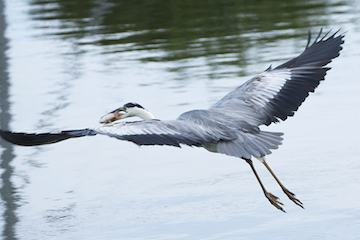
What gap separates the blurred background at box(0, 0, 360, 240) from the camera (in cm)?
598

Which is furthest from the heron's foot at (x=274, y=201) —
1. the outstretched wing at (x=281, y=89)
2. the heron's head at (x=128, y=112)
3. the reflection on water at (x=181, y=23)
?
the reflection on water at (x=181, y=23)

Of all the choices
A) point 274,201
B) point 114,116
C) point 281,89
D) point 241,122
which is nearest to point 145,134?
point 241,122

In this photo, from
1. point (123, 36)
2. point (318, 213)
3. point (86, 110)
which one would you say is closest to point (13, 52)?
point (123, 36)

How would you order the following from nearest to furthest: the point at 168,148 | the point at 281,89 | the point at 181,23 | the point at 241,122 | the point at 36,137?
1. the point at 36,137
2. the point at 241,122
3. the point at 281,89
4. the point at 168,148
5. the point at 181,23

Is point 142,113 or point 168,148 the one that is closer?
point 142,113

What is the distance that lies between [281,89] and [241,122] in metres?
0.64

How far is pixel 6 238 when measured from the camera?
593 cm

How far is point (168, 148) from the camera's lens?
813 centimetres

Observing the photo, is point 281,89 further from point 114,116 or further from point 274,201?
point 114,116

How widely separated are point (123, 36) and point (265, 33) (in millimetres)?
2906

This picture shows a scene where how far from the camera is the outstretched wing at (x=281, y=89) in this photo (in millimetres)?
6023

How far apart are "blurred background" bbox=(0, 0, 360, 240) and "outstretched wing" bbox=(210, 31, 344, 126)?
72cm

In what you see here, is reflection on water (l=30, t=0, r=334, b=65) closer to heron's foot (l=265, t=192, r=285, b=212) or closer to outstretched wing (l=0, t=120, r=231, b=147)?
heron's foot (l=265, t=192, r=285, b=212)

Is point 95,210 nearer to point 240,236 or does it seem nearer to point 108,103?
point 240,236
